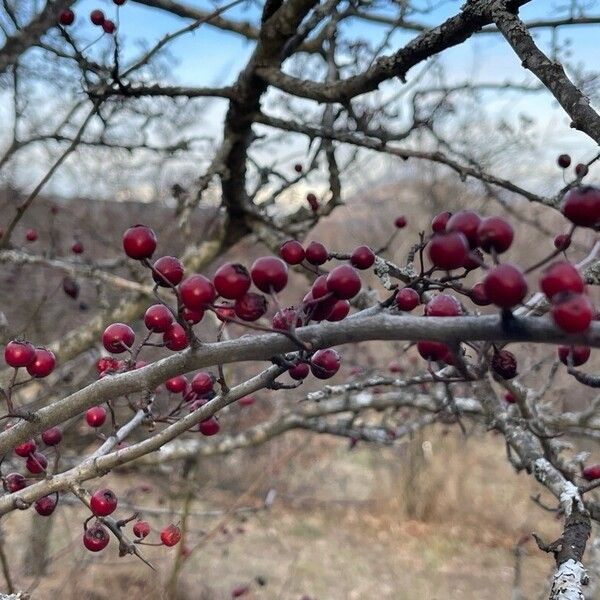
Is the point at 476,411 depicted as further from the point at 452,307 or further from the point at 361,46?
the point at 452,307

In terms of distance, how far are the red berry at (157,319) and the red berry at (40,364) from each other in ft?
0.81

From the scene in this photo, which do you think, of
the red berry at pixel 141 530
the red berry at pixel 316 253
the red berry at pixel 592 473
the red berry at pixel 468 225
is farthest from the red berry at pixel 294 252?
the red berry at pixel 592 473

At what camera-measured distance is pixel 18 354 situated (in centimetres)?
108

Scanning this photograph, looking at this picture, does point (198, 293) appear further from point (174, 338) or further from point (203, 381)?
point (203, 381)

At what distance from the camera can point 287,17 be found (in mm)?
2115

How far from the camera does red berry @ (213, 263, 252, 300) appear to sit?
0.77m

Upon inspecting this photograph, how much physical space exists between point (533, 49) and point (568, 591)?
896 millimetres

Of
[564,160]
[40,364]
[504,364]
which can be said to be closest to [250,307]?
[504,364]

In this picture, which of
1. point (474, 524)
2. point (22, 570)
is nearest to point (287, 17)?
point (22, 570)

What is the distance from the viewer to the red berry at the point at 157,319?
985mm

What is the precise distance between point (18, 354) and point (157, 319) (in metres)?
0.26

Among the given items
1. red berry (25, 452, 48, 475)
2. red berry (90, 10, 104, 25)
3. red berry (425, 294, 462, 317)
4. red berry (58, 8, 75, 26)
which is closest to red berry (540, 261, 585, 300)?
red berry (425, 294, 462, 317)

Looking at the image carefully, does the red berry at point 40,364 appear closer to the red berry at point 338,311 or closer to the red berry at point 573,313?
the red berry at point 338,311

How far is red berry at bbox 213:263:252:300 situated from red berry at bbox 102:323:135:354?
324 millimetres
